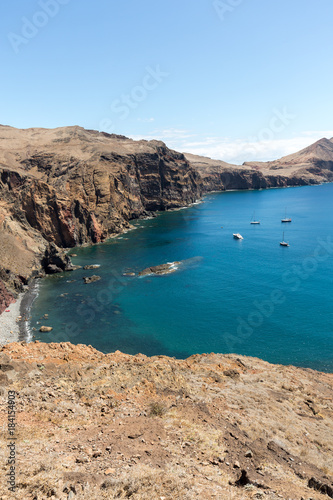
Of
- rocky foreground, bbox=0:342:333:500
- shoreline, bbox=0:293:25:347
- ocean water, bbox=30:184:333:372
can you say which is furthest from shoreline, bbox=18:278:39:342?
rocky foreground, bbox=0:342:333:500

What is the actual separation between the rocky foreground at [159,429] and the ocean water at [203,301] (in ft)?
49.7

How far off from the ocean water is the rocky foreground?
49.7 ft

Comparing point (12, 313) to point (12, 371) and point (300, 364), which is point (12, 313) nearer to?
point (12, 371)

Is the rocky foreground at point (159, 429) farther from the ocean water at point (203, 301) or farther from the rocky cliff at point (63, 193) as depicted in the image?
the rocky cliff at point (63, 193)

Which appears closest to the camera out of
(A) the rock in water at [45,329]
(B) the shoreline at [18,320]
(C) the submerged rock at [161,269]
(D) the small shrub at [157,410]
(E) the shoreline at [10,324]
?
(D) the small shrub at [157,410]

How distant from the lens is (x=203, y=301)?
60969mm

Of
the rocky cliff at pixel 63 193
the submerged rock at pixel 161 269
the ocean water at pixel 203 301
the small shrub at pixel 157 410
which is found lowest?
the ocean water at pixel 203 301

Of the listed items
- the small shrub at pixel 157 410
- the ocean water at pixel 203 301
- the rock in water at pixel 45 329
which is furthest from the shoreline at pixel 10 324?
the small shrub at pixel 157 410

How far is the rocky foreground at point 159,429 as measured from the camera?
1356 centimetres

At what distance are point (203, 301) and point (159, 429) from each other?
43.0 meters

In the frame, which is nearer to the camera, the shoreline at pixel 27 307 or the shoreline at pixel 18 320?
the shoreline at pixel 18 320

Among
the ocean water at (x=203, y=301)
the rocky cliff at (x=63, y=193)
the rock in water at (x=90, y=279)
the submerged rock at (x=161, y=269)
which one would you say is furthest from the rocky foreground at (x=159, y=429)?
the submerged rock at (x=161, y=269)

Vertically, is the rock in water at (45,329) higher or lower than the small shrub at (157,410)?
lower

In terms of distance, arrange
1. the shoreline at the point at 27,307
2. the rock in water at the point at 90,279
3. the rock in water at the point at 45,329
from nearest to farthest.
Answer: the shoreline at the point at 27,307 → the rock in water at the point at 45,329 → the rock in water at the point at 90,279
